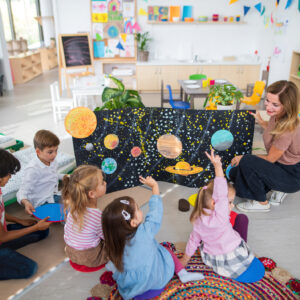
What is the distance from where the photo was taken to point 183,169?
2.73 meters

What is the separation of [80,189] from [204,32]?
6357mm

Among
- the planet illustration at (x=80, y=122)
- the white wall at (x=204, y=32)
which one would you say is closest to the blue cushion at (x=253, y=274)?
the planet illustration at (x=80, y=122)

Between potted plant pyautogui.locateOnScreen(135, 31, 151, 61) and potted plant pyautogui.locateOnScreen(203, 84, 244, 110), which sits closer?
potted plant pyautogui.locateOnScreen(203, 84, 244, 110)

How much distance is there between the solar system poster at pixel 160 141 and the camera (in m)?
2.52

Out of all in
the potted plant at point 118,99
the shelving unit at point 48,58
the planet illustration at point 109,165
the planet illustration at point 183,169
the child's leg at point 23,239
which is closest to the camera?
the child's leg at point 23,239

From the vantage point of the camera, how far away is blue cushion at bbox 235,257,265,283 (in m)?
1.78

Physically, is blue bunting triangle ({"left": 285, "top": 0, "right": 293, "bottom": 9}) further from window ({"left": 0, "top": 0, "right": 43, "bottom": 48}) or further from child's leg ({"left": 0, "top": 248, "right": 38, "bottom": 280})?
window ({"left": 0, "top": 0, "right": 43, "bottom": 48})

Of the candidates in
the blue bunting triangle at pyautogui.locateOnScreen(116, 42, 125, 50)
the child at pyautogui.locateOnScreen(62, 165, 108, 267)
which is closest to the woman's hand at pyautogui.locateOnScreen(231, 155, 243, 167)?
the child at pyautogui.locateOnScreen(62, 165, 108, 267)

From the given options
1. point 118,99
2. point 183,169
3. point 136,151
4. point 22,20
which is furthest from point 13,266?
point 22,20

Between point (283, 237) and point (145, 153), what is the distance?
52.0 inches

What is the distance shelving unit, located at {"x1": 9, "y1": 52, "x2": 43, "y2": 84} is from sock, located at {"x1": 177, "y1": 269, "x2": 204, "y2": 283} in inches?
320

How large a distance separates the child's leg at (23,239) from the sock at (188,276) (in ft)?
3.43

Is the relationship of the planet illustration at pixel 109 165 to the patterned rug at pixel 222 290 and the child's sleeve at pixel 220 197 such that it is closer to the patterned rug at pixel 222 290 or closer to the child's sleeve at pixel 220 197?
the patterned rug at pixel 222 290

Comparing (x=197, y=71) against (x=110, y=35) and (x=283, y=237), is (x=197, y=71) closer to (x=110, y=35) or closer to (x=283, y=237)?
(x=110, y=35)
